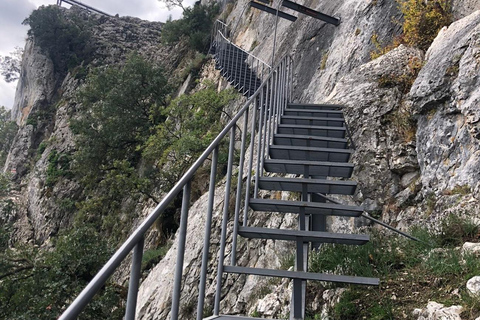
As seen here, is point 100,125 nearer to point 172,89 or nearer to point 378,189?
point 172,89

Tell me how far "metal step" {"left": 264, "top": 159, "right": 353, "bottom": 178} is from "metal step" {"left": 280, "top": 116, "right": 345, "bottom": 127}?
1.30m

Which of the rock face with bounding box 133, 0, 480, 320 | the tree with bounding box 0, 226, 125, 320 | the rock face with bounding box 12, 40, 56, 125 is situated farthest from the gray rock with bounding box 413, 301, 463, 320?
the rock face with bounding box 12, 40, 56, 125

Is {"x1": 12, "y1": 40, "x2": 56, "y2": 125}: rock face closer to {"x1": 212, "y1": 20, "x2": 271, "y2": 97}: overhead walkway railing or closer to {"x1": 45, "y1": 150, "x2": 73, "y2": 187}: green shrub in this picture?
{"x1": 45, "y1": 150, "x2": 73, "y2": 187}: green shrub

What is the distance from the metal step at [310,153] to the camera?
417 centimetres

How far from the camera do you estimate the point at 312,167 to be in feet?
13.0

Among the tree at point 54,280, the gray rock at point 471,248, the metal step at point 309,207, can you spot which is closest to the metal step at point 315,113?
the metal step at point 309,207

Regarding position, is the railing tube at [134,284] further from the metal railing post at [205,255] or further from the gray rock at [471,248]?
the gray rock at [471,248]

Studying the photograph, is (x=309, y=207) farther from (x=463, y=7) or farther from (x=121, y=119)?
(x=121, y=119)

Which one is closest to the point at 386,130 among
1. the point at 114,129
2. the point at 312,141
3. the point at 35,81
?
the point at 312,141

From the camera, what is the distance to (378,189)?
15.5ft

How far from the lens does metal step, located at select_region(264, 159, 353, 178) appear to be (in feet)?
12.5

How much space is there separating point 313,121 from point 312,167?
1576mm

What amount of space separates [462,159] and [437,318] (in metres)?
2.08

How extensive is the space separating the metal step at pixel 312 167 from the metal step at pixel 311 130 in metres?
0.95
